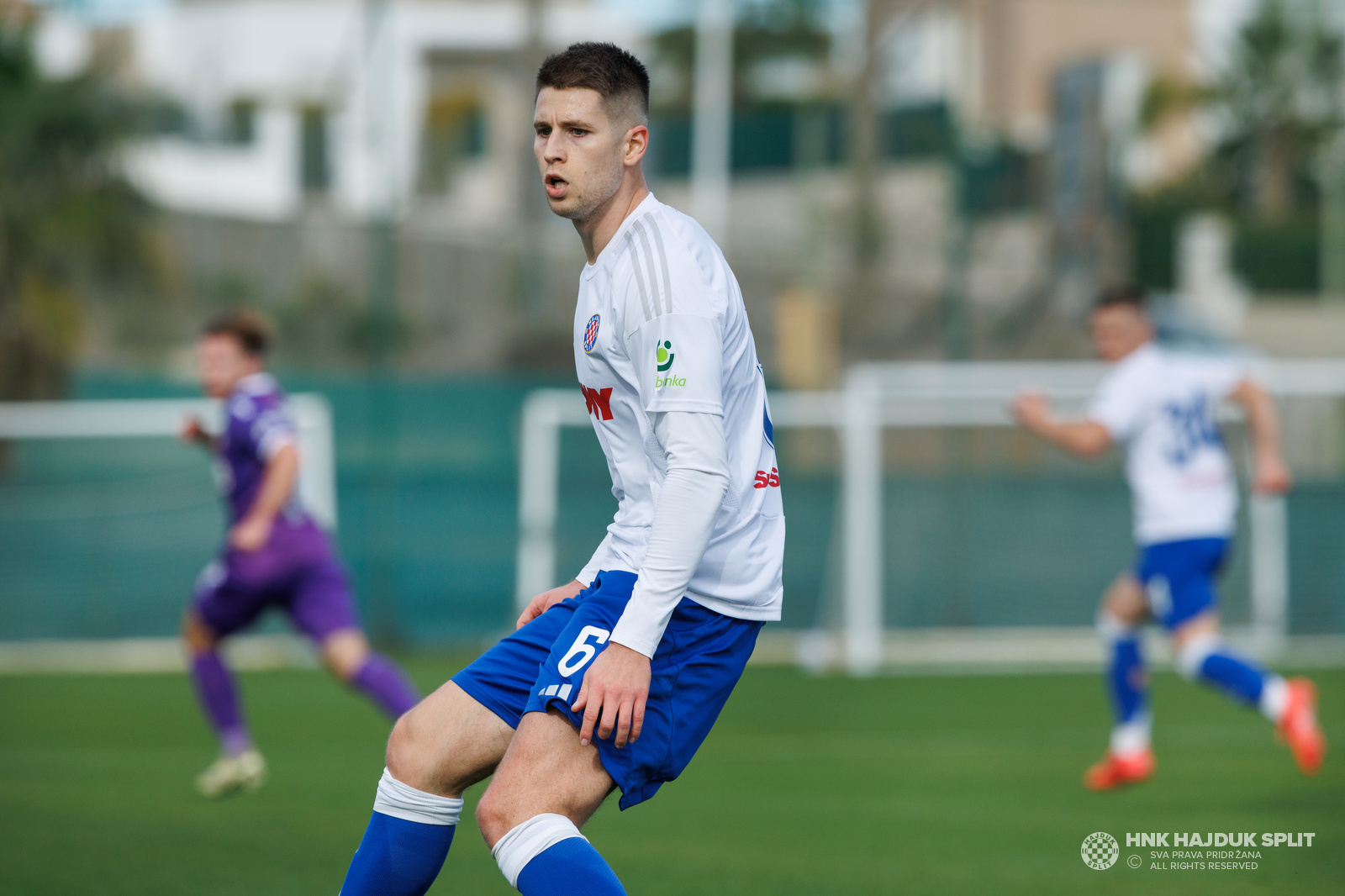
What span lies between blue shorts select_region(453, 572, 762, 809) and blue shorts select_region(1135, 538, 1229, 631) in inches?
164

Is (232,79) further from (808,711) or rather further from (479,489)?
(808,711)

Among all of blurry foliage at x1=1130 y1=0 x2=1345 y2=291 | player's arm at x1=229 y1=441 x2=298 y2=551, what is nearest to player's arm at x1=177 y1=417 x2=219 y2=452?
player's arm at x1=229 y1=441 x2=298 y2=551

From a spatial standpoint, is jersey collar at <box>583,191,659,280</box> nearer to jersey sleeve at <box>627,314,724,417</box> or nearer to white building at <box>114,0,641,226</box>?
jersey sleeve at <box>627,314,724,417</box>

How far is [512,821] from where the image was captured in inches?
111

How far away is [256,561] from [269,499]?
29 centimetres

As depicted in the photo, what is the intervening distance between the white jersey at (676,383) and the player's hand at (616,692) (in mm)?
269

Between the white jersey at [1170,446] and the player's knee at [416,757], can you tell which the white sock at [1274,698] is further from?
the player's knee at [416,757]

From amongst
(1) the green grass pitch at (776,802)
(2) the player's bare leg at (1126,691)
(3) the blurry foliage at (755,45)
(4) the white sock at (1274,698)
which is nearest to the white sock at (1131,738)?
(2) the player's bare leg at (1126,691)

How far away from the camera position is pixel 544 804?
2822 millimetres

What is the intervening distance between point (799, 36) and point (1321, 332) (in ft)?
17.8

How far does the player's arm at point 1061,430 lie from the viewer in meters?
6.54

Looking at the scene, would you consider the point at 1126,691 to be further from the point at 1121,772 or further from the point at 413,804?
the point at 413,804

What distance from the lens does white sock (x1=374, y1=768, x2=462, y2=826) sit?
301 cm

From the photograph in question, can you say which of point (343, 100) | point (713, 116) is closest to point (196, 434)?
point (343, 100)
